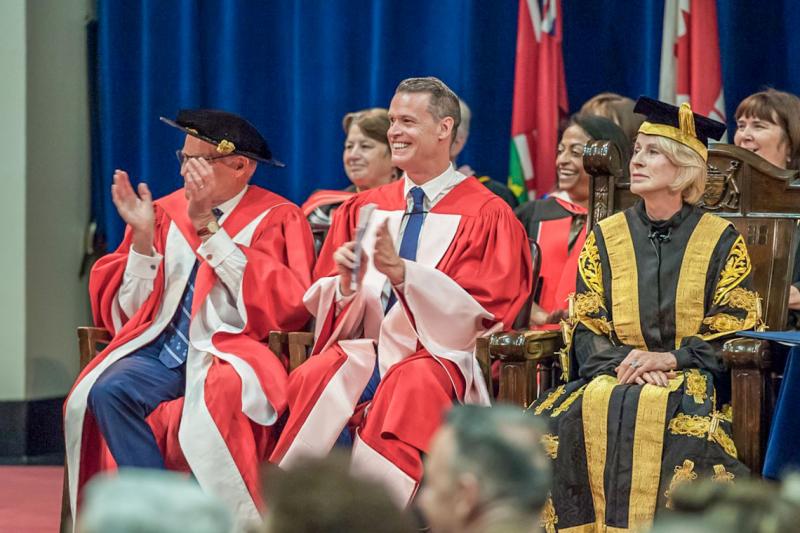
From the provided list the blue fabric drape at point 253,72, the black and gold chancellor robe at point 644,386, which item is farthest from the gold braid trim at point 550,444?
the blue fabric drape at point 253,72

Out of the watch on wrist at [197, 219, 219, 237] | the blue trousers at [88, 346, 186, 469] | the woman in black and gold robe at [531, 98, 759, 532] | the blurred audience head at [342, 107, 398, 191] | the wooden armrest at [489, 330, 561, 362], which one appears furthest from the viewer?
the blurred audience head at [342, 107, 398, 191]

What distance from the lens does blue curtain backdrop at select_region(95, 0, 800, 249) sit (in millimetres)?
6363

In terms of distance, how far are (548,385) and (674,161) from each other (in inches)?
34.6

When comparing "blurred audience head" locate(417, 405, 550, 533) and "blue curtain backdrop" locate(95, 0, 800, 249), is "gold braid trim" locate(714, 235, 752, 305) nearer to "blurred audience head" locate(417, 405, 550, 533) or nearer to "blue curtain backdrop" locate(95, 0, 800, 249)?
"blue curtain backdrop" locate(95, 0, 800, 249)

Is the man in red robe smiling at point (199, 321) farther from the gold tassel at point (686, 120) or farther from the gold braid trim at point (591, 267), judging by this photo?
the gold tassel at point (686, 120)

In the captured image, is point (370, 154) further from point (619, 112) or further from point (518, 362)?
point (518, 362)

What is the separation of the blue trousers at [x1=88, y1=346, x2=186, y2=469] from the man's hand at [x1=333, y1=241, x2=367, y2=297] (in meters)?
0.73

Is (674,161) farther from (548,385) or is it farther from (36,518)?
(36,518)

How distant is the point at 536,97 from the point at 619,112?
2.43 ft

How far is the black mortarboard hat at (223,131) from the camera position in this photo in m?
4.84

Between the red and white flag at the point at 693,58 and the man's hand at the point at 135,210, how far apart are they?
248cm

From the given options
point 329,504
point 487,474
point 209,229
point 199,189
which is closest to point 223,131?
point 199,189

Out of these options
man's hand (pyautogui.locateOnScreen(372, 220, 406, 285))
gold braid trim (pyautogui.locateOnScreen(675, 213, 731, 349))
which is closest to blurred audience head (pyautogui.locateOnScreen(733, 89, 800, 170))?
gold braid trim (pyautogui.locateOnScreen(675, 213, 731, 349))

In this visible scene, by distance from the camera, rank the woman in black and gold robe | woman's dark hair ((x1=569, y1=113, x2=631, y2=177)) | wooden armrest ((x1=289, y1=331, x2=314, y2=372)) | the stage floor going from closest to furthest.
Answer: the woman in black and gold robe
wooden armrest ((x1=289, y1=331, x2=314, y2=372))
the stage floor
woman's dark hair ((x1=569, y1=113, x2=631, y2=177))
